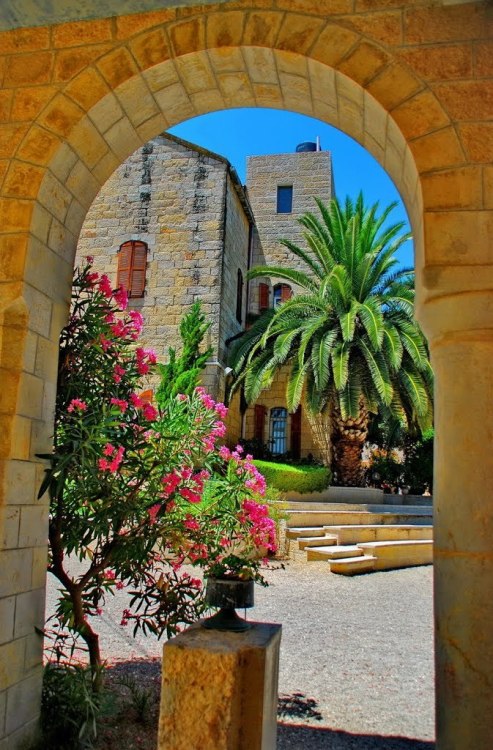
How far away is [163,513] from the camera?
3262 millimetres

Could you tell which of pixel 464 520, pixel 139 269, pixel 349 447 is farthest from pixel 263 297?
pixel 464 520

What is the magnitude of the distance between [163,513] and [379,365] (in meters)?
10.0

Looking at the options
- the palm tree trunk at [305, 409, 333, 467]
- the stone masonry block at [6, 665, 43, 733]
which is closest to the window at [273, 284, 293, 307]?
the palm tree trunk at [305, 409, 333, 467]

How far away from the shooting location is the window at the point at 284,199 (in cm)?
2009

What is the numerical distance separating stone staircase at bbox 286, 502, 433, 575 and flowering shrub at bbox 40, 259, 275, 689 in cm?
588

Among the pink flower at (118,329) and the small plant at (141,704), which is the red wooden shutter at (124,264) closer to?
the pink flower at (118,329)

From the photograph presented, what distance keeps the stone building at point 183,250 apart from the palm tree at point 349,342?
1155 mm

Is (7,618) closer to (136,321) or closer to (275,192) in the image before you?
(136,321)

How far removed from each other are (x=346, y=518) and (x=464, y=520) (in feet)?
32.0

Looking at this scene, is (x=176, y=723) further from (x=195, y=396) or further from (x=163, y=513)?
(x=195, y=396)

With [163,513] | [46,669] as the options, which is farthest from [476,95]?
[46,669]

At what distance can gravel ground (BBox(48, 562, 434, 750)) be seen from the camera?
3619 millimetres

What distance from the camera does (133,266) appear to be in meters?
15.1

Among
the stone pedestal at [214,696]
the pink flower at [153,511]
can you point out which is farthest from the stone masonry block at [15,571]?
the stone pedestal at [214,696]
